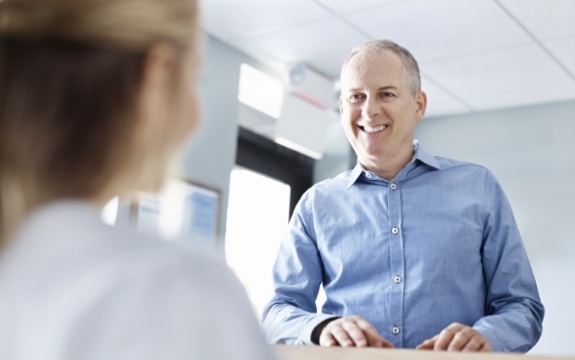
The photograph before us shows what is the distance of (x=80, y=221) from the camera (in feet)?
1.59

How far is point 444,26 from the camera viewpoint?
3316 mm

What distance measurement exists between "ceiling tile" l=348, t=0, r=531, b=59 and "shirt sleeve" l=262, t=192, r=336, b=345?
5.60ft

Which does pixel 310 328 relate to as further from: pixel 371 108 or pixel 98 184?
pixel 98 184

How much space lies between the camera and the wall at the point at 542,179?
402cm

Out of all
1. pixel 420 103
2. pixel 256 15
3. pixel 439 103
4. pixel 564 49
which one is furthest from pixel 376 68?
pixel 439 103

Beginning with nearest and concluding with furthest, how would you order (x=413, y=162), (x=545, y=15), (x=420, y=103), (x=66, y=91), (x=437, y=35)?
(x=66, y=91) < (x=413, y=162) < (x=420, y=103) < (x=545, y=15) < (x=437, y=35)

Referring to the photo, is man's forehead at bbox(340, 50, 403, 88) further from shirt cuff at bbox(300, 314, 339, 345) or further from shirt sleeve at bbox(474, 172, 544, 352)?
shirt cuff at bbox(300, 314, 339, 345)

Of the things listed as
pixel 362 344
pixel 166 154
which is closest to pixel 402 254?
pixel 362 344

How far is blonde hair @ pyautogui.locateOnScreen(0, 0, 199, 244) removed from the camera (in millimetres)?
503

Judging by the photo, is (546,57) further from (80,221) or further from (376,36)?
(80,221)

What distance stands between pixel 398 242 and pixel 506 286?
240mm

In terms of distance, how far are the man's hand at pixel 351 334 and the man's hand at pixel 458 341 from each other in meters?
0.07

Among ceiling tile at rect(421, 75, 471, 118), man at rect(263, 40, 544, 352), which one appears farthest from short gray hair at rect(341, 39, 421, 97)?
ceiling tile at rect(421, 75, 471, 118)

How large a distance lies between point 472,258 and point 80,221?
1.18 m
